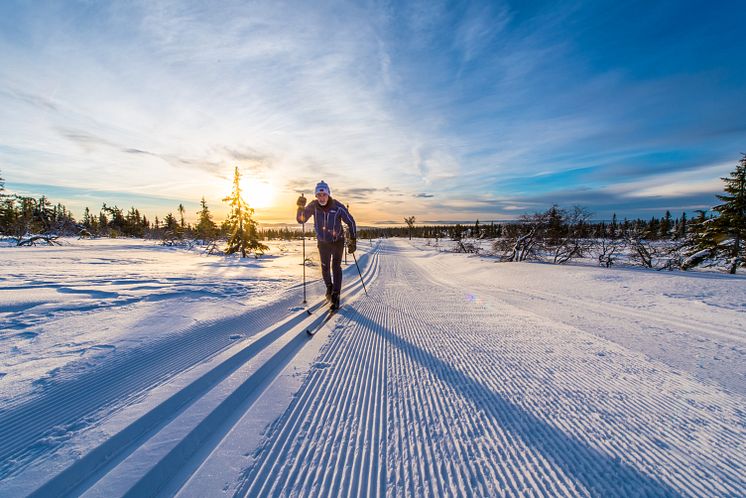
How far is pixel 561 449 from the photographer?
164 centimetres

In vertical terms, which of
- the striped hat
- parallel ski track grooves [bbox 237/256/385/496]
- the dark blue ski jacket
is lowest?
parallel ski track grooves [bbox 237/256/385/496]

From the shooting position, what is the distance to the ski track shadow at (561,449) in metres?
1.40

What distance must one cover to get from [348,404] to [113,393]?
1.73 metres

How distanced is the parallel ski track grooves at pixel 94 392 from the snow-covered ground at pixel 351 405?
0.04ft

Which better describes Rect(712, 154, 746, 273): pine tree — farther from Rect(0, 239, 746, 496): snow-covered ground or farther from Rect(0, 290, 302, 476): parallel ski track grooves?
Rect(0, 290, 302, 476): parallel ski track grooves

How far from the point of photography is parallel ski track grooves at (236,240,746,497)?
1403 mm

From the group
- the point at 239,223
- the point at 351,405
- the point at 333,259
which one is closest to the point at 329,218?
the point at 333,259

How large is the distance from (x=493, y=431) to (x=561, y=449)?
0.38 m

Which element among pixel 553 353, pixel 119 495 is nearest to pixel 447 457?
pixel 119 495

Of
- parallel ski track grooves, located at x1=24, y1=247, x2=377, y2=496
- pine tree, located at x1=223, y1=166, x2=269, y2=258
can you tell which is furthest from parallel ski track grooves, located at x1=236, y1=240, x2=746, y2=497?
pine tree, located at x1=223, y1=166, x2=269, y2=258

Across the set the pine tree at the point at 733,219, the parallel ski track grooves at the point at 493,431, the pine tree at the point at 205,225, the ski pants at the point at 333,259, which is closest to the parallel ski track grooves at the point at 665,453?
the parallel ski track grooves at the point at 493,431

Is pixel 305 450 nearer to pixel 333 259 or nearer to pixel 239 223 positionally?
pixel 333 259

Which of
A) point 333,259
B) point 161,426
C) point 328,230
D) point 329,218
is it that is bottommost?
point 161,426

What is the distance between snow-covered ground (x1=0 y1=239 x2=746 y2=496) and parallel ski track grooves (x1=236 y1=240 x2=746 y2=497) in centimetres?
1
